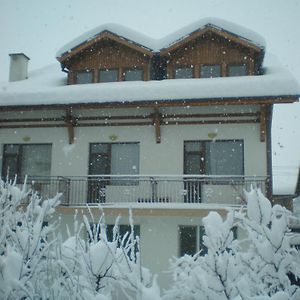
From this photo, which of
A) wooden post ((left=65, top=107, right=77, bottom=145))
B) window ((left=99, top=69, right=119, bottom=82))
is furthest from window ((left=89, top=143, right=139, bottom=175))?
window ((left=99, top=69, right=119, bottom=82))

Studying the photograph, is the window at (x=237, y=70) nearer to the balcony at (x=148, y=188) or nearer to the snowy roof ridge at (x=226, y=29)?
the snowy roof ridge at (x=226, y=29)

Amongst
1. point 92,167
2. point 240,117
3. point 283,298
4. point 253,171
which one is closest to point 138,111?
point 92,167

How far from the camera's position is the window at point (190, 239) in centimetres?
1404

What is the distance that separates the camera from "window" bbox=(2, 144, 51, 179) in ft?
51.7

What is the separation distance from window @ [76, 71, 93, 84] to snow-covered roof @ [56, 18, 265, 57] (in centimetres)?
108

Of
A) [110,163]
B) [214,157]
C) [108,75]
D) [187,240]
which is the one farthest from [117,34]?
[187,240]

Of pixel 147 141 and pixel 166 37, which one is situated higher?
pixel 166 37

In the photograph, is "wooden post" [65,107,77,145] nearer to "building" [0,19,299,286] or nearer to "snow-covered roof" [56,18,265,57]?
"building" [0,19,299,286]

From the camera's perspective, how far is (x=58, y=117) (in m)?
15.7

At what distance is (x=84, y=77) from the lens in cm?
1683

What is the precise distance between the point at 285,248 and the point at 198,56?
12963 mm

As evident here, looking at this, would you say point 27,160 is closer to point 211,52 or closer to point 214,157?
point 214,157

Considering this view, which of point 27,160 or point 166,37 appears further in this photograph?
point 166,37

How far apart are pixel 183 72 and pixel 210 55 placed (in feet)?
4.06
